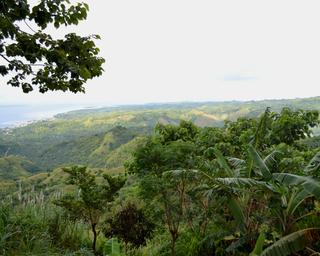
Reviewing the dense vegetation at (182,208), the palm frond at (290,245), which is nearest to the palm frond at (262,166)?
the dense vegetation at (182,208)

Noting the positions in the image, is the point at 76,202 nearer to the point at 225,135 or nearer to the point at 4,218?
the point at 4,218

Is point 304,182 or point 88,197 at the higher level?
point 304,182

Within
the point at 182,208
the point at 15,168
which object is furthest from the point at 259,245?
the point at 15,168

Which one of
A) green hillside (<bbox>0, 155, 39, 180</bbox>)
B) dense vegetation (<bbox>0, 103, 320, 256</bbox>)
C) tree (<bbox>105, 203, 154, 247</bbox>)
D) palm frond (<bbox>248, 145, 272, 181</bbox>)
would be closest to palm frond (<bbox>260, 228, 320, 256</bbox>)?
dense vegetation (<bbox>0, 103, 320, 256</bbox>)

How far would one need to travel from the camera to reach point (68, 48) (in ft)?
15.6

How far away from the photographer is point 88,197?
319 inches

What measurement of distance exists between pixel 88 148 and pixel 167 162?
5567 inches

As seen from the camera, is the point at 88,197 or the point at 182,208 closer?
the point at 88,197

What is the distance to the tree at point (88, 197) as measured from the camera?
815 centimetres

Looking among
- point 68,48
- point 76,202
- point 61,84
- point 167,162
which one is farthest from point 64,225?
point 68,48

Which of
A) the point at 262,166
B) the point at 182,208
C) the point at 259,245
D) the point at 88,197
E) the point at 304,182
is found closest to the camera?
the point at 259,245

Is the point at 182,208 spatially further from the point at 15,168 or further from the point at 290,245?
the point at 15,168

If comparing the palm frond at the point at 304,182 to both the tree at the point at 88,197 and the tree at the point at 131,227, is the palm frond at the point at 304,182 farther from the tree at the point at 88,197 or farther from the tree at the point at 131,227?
the tree at the point at 88,197

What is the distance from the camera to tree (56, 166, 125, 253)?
815cm
